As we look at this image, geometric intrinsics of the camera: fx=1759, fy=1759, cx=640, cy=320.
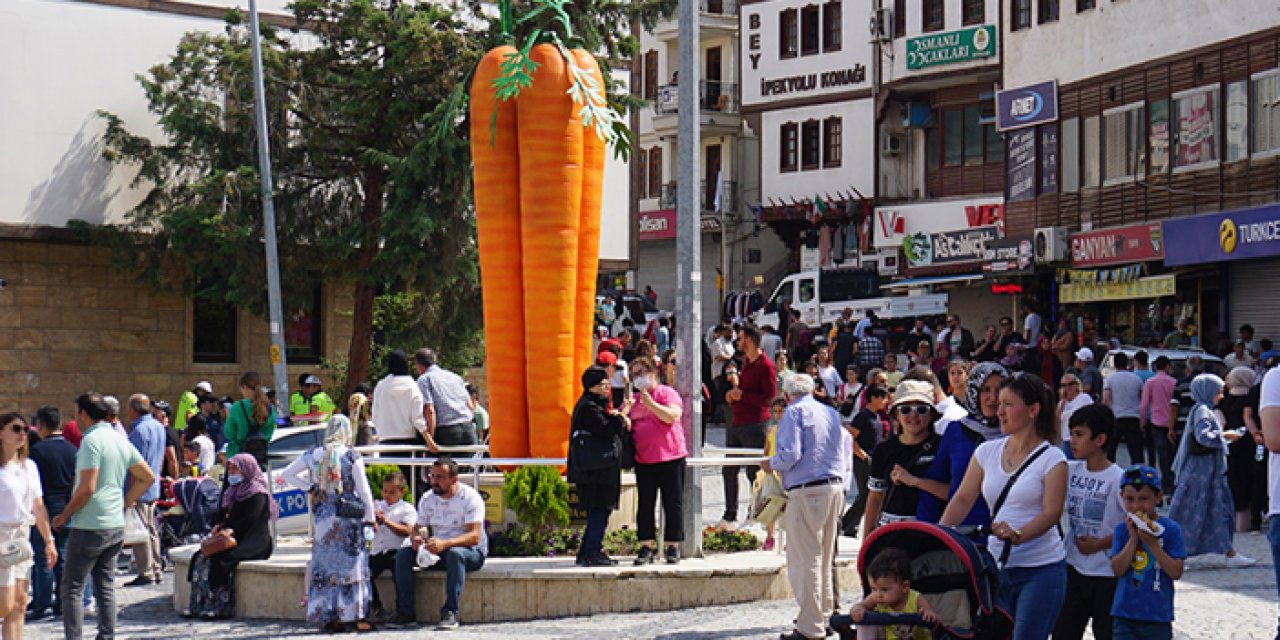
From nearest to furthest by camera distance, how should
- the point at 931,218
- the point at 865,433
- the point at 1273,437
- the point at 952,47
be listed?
the point at 1273,437
the point at 865,433
the point at 952,47
the point at 931,218

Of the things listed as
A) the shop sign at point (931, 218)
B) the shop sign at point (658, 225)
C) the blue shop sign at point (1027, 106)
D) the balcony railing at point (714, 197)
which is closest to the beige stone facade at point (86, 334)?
the blue shop sign at point (1027, 106)

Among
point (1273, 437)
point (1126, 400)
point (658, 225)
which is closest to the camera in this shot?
point (1273, 437)

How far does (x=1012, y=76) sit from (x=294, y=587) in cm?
2699

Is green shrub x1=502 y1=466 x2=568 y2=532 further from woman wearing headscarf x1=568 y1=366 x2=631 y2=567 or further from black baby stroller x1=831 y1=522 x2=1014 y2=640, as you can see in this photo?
black baby stroller x1=831 y1=522 x2=1014 y2=640

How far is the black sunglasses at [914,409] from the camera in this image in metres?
9.67

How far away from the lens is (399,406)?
1592 centimetres

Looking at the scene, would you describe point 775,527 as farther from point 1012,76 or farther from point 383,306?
point 1012,76

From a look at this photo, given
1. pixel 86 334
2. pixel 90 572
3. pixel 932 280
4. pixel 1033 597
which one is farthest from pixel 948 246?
pixel 1033 597

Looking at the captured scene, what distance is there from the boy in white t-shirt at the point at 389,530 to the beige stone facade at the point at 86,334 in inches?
647

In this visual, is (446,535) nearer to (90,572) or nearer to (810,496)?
(90,572)

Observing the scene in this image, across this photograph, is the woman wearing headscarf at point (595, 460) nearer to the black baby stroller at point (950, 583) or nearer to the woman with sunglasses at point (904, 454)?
the woman with sunglasses at point (904, 454)

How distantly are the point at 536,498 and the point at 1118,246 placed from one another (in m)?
21.0

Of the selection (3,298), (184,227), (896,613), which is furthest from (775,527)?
(3,298)

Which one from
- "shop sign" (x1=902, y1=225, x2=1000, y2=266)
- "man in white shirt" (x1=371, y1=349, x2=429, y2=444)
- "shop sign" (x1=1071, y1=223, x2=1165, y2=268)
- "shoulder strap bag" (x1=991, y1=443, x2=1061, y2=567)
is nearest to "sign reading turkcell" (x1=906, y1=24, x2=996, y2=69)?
"shop sign" (x1=902, y1=225, x2=1000, y2=266)
